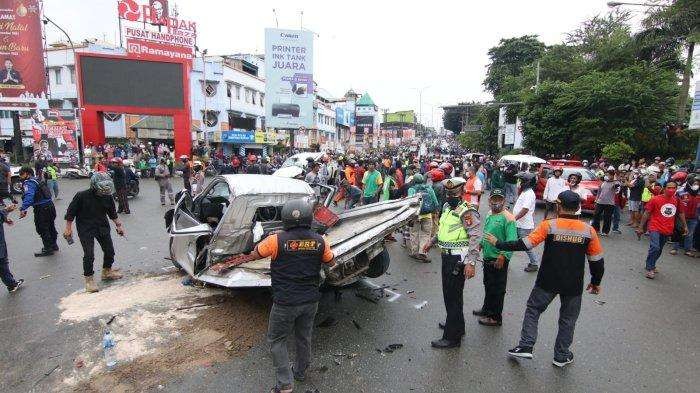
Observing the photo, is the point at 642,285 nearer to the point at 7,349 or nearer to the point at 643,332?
the point at 643,332

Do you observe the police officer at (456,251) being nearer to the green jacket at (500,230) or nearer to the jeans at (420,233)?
the green jacket at (500,230)

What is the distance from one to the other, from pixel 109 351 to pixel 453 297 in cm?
339

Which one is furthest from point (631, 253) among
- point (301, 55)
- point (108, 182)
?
point (301, 55)

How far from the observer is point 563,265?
11.5ft

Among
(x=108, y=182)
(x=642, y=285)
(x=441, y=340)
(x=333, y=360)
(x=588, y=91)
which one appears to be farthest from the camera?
(x=588, y=91)

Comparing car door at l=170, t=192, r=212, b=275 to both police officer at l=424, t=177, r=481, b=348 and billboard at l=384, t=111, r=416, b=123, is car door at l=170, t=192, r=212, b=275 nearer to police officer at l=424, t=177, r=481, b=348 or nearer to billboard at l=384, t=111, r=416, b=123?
police officer at l=424, t=177, r=481, b=348

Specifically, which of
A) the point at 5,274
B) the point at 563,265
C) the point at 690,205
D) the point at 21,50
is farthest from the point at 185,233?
the point at 21,50

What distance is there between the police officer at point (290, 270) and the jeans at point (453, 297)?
1365mm

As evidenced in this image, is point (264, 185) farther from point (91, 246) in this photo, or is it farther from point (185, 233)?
point (91, 246)

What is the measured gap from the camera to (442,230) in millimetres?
3957

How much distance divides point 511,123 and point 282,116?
17.0 m

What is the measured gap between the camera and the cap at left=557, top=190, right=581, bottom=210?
3.41 m

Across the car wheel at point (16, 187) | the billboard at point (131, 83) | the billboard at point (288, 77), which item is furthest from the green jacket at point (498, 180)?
the billboard at point (131, 83)

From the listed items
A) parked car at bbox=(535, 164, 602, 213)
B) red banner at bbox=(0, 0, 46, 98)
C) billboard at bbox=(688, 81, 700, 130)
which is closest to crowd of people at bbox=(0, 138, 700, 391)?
parked car at bbox=(535, 164, 602, 213)
